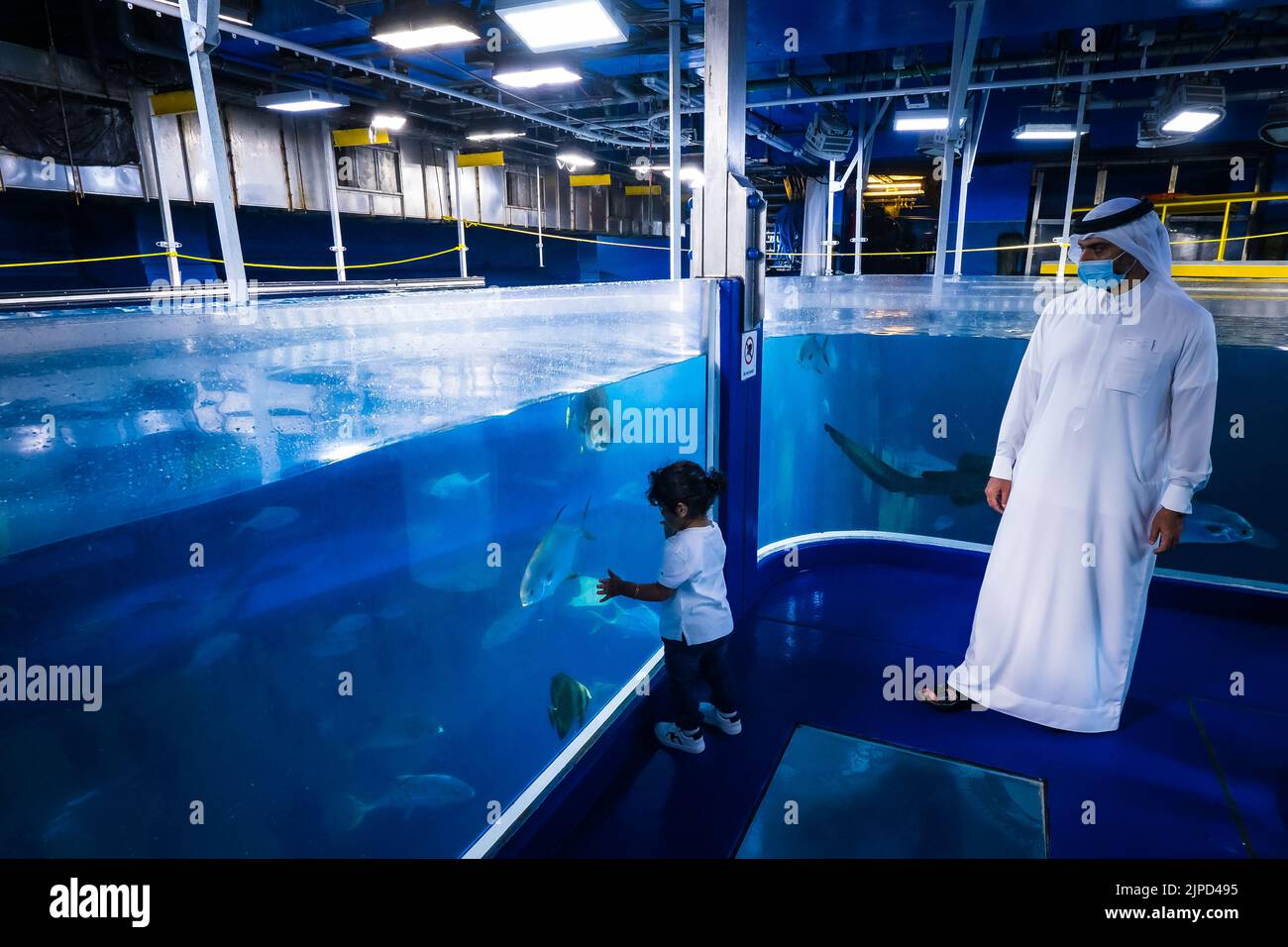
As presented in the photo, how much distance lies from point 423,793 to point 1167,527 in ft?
10.2

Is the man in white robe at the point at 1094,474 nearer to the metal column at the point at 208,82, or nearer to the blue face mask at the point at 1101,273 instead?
the blue face mask at the point at 1101,273

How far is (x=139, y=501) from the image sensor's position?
167cm

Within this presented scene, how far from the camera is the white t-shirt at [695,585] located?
2742mm

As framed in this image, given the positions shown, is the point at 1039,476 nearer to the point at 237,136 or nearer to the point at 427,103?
the point at 237,136

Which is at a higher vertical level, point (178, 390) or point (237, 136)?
point (237, 136)

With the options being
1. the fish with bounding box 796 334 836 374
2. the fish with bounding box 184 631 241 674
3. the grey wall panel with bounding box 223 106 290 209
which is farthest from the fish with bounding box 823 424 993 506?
the grey wall panel with bounding box 223 106 290 209

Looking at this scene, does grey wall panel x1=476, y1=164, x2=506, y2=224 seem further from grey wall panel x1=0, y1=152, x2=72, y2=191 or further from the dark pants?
the dark pants

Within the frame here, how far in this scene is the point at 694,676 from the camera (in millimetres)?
2988

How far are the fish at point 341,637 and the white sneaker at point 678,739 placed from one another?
4.81 feet

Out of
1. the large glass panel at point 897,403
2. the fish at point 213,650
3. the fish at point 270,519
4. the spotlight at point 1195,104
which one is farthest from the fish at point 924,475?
the spotlight at point 1195,104

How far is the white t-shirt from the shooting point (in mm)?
2742
